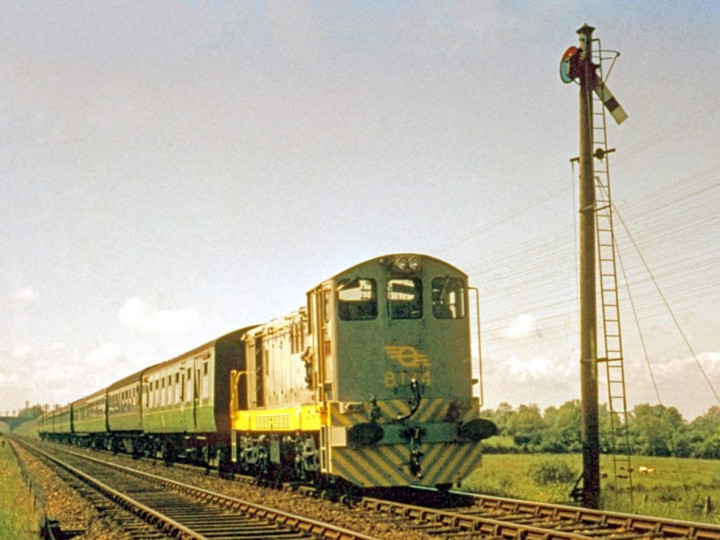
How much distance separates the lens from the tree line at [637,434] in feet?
147

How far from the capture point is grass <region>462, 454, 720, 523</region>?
1503 cm

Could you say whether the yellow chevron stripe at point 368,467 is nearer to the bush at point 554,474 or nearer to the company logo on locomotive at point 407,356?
the company logo on locomotive at point 407,356

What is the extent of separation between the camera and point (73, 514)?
15.2m

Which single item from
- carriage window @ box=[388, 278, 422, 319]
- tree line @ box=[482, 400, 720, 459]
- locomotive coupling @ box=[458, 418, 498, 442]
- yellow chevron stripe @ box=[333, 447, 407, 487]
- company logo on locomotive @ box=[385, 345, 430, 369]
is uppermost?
carriage window @ box=[388, 278, 422, 319]

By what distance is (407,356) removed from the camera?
14.7 m

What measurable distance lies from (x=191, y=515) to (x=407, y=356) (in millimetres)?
4443

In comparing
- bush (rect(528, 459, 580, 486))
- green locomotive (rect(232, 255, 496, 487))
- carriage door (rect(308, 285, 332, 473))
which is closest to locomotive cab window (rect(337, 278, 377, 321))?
green locomotive (rect(232, 255, 496, 487))

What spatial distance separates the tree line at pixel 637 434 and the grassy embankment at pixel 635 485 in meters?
2.54

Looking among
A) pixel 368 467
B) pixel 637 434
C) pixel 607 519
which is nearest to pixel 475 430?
pixel 368 467

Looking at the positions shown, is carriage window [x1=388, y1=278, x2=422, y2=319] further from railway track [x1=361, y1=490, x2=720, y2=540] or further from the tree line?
the tree line

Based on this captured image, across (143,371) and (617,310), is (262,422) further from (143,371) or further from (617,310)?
(143,371)

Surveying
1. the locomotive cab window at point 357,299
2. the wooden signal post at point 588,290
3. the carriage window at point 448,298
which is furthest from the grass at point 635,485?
the locomotive cab window at point 357,299

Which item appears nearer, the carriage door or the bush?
the carriage door

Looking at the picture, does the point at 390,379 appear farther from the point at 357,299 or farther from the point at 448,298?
the point at 448,298
